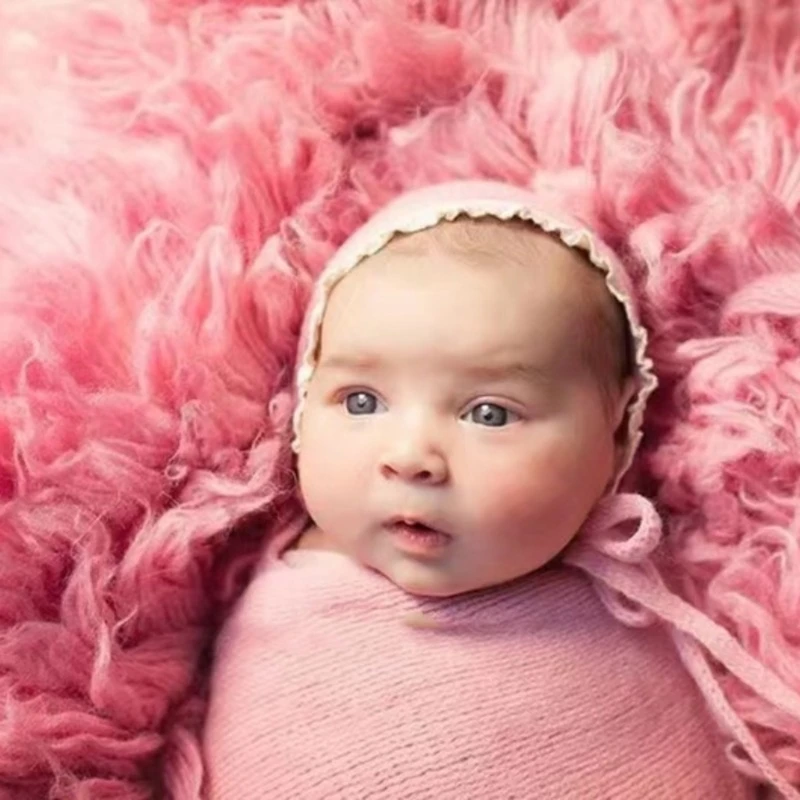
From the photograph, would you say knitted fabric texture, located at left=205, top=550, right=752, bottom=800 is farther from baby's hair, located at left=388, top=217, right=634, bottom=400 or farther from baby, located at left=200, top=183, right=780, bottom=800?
baby's hair, located at left=388, top=217, right=634, bottom=400

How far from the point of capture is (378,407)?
939 millimetres

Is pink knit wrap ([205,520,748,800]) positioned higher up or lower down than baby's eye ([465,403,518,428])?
lower down

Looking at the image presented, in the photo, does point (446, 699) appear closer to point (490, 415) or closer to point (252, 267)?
point (490, 415)

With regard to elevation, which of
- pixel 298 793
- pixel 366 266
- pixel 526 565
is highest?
pixel 366 266

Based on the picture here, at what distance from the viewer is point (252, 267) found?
99 cm

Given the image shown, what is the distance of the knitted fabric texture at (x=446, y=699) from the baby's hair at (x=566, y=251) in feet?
0.47

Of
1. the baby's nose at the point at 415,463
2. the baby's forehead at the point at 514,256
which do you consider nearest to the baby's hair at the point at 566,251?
the baby's forehead at the point at 514,256

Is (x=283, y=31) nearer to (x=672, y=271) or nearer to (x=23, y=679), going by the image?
(x=672, y=271)

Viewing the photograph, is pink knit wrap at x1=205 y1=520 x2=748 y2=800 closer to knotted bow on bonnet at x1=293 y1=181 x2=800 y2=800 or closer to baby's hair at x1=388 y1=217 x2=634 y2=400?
knotted bow on bonnet at x1=293 y1=181 x2=800 y2=800

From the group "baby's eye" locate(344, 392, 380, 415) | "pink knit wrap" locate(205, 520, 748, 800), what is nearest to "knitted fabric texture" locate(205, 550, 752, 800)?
"pink knit wrap" locate(205, 520, 748, 800)

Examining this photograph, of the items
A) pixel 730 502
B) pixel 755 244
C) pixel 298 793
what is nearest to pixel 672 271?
pixel 755 244

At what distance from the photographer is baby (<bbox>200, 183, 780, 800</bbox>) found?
91 centimetres

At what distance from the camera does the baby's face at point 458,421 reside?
2.98ft

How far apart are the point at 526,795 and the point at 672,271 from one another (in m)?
0.36
